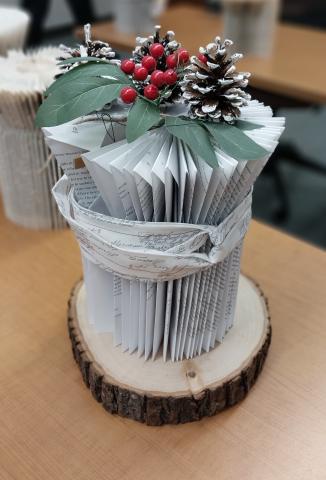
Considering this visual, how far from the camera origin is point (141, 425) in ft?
2.24

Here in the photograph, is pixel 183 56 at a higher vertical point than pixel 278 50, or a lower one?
higher

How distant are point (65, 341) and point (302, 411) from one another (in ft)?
1.17

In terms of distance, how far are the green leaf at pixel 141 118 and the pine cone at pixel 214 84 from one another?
0.14 ft

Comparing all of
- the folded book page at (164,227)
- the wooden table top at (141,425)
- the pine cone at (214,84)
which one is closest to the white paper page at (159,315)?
the folded book page at (164,227)

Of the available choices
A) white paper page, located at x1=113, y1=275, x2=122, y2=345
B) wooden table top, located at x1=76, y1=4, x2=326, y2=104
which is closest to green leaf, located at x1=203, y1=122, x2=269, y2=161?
white paper page, located at x1=113, y1=275, x2=122, y2=345

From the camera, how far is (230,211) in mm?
623

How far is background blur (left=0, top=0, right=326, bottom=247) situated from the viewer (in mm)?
1686

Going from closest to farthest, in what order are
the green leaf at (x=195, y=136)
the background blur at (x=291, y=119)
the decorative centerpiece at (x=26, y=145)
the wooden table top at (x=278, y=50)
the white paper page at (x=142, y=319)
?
the green leaf at (x=195, y=136), the white paper page at (x=142, y=319), the decorative centerpiece at (x=26, y=145), the wooden table top at (x=278, y=50), the background blur at (x=291, y=119)

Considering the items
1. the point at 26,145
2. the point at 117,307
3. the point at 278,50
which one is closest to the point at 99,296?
the point at 117,307

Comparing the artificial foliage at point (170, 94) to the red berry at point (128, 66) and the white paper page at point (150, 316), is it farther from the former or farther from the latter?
the white paper page at point (150, 316)

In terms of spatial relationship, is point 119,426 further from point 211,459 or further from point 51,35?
point 51,35

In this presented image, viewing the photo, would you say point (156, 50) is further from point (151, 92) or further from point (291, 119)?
point (291, 119)

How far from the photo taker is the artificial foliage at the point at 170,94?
1.81ft

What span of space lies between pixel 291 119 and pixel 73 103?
255 centimetres
